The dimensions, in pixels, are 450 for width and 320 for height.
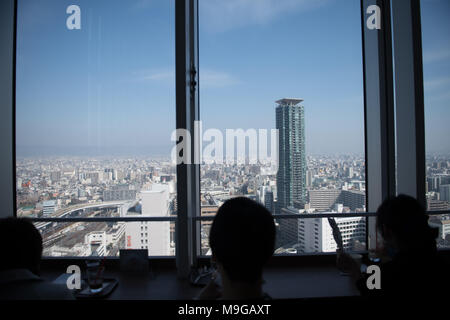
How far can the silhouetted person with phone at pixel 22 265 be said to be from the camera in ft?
3.24

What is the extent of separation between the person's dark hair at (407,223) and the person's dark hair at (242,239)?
720mm

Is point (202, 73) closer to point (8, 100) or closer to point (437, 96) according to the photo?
point (8, 100)

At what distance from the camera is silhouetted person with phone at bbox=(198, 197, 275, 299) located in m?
0.78

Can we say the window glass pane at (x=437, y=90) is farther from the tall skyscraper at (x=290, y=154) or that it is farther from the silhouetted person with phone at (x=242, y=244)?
the silhouetted person with phone at (x=242, y=244)

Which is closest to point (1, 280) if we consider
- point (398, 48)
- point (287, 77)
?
point (287, 77)

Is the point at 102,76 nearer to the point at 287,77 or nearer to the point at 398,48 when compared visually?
the point at 287,77

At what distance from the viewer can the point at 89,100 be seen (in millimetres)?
2145

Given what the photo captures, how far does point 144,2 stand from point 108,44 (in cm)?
45

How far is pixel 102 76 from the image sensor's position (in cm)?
214

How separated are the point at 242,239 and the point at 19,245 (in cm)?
92

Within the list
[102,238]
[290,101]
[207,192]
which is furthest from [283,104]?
[102,238]

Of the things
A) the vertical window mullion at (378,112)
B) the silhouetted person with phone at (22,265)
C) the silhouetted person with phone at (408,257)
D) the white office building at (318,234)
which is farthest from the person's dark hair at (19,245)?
the vertical window mullion at (378,112)

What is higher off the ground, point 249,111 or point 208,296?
point 249,111

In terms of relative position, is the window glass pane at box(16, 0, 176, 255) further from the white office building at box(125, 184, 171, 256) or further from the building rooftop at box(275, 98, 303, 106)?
the building rooftop at box(275, 98, 303, 106)
